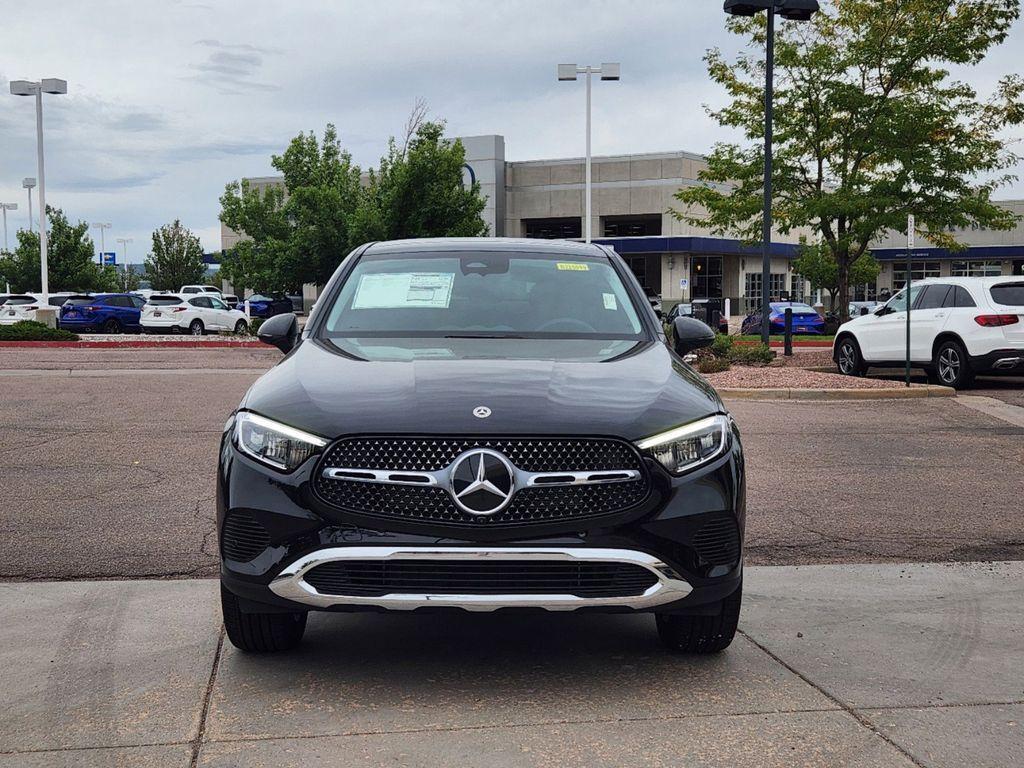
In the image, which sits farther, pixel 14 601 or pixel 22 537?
pixel 22 537

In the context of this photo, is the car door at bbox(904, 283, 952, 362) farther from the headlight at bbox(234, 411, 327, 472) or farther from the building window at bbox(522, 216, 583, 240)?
the building window at bbox(522, 216, 583, 240)

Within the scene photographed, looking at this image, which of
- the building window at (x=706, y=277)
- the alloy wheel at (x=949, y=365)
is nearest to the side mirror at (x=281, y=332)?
the alloy wheel at (x=949, y=365)

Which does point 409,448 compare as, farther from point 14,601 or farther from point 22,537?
point 22,537

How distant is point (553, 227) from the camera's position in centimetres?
6706

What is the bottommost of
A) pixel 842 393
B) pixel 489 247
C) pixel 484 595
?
pixel 842 393

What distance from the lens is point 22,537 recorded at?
699 cm

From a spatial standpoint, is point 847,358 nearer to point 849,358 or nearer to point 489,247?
point 849,358

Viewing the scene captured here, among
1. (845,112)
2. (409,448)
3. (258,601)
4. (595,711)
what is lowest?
(595,711)

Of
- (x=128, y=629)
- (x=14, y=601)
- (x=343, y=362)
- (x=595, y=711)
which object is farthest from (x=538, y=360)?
(x=14, y=601)

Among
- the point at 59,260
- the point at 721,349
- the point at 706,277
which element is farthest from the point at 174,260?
the point at 721,349

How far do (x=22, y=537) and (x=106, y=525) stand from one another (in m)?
0.51

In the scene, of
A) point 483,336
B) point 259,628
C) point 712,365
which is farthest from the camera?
point 712,365

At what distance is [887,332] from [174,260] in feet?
229

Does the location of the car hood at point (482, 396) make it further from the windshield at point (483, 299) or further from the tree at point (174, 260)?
the tree at point (174, 260)
